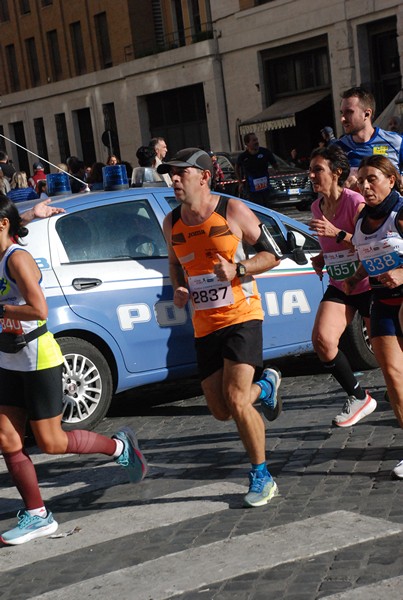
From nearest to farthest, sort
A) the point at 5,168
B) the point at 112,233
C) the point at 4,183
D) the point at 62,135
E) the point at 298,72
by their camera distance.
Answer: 1. the point at 112,233
2. the point at 4,183
3. the point at 5,168
4. the point at 298,72
5. the point at 62,135

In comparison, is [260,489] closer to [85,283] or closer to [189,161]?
[189,161]

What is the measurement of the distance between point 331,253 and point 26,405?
7.97ft

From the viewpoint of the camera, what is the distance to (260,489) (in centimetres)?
596

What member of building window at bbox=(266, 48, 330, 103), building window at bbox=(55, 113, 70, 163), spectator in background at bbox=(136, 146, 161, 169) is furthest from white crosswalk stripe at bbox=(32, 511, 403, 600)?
building window at bbox=(55, 113, 70, 163)

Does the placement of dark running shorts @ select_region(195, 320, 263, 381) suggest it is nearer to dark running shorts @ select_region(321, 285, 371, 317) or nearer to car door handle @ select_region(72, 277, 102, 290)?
dark running shorts @ select_region(321, 285, 371, 317)

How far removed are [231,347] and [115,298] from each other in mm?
2418

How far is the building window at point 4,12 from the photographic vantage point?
57666 mm

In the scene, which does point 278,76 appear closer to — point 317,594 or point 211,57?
point 211,57

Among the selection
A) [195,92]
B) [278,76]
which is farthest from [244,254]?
[195,92]

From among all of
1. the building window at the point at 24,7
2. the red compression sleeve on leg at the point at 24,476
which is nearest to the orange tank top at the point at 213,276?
the red compression sleeve on leg at the point at 24,476

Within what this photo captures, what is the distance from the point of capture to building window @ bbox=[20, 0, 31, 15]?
56031 millimetres

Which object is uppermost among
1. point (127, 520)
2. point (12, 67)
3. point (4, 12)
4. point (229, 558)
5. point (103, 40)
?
point (4, 12)

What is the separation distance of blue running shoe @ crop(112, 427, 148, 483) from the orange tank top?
27.7 inches

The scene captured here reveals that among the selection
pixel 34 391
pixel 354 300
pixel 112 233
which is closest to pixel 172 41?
pixel 112 233
